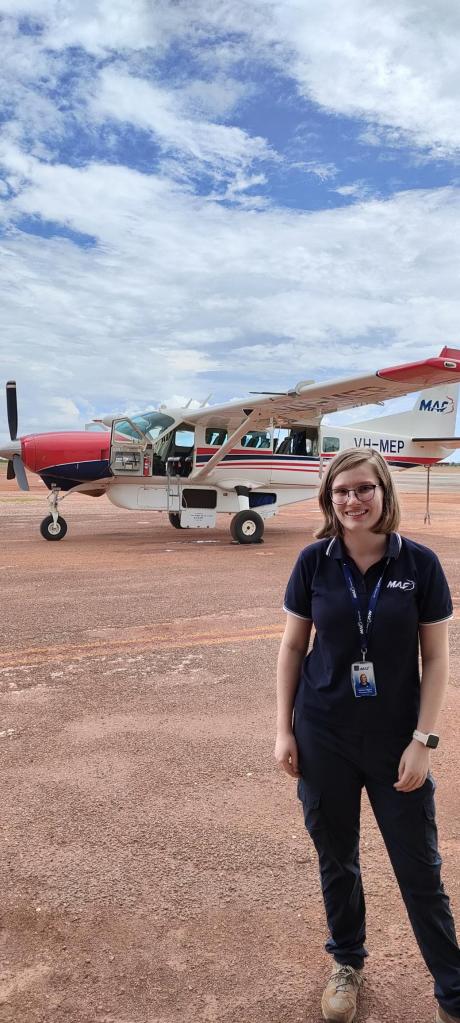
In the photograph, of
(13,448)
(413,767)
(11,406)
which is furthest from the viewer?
(11,406)

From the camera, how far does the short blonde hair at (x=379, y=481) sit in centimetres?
232

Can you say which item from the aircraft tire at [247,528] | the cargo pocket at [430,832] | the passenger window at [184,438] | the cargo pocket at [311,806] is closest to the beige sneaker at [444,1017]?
the cargo pocket at [430,832]

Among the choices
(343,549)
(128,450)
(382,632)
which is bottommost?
(382,632)

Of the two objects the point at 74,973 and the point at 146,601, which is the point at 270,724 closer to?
the point at 74,973

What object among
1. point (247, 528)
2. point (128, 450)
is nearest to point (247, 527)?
point (247, 528)

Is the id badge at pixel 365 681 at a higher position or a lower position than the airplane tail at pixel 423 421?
lower

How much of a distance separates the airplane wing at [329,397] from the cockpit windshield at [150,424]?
48 centimetres

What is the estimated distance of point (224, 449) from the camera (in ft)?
48.1

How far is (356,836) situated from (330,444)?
1549cm

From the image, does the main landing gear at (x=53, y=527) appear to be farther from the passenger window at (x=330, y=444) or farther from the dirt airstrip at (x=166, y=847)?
the dirt airstrip at (x=166, y=847)

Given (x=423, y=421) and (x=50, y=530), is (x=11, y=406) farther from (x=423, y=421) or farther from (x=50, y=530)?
(x=423, y=421)

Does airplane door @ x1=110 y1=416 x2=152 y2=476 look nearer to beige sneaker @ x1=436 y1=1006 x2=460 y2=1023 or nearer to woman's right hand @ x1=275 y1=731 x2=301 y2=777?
woman's right hand @ x1=275 y1=731 x2=301 y2=777

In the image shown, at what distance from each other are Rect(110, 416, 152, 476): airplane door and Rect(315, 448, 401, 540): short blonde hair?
41.1ft

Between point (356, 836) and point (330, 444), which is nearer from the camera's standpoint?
point (356, 836)
